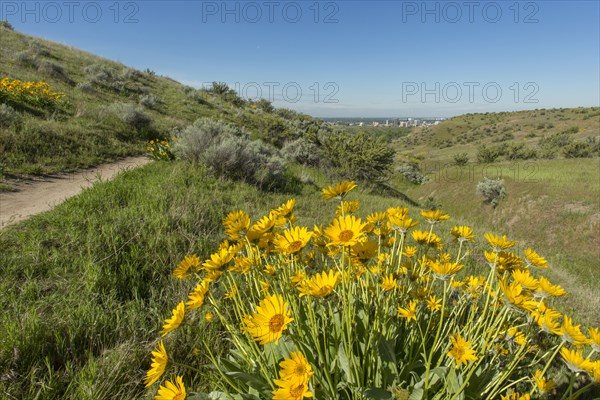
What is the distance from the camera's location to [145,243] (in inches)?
132

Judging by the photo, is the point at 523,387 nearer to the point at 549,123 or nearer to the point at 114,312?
the point at 114,312

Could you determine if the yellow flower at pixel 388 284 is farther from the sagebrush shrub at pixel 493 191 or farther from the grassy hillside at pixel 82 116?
the sagebrush shrub at pixel 493 191

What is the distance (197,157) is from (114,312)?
5.34m

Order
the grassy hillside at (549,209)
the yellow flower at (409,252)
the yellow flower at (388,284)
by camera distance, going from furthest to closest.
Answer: the grassy hillside at (549,209) < the yellow flower at (409,252) < the yellow flower at (388,284)

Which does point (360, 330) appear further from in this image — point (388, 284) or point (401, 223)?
point (401, 223)

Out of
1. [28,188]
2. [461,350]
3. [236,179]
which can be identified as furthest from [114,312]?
[236,179]

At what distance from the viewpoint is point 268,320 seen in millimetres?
1207

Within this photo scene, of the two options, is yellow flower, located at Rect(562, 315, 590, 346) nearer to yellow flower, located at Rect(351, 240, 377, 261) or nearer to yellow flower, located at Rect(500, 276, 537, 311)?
yellow flower, located at Rect(500, 276, 537, 311)

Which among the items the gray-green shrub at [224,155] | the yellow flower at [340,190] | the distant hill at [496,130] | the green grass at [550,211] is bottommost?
the green grass at [550,211]

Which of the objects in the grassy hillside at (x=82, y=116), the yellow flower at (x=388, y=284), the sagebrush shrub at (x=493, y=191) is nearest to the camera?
the yellow flower at (x=388, y=284)

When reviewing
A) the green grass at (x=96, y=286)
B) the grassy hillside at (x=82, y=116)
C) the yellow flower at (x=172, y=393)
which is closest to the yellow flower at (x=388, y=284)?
the yellow flower at (x=172, y=393)

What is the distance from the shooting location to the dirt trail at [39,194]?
3953 mm

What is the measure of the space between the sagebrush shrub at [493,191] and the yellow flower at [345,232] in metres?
17.3

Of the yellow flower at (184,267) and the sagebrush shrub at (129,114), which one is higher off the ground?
the sagebrush shrub at (129,114)
